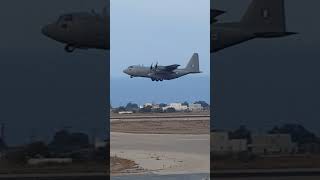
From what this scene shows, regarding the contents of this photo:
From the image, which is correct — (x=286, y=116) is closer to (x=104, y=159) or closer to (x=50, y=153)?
(x=104, y=159)

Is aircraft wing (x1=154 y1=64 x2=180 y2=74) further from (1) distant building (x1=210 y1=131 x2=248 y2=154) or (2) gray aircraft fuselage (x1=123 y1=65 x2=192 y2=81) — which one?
(1) distant building (x1=210 y1=131 x2=248 y2=154)

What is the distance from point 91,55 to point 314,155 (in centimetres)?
289

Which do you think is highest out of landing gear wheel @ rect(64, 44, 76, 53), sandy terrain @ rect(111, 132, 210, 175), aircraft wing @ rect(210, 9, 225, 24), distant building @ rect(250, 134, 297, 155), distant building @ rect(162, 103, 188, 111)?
aircraft wing @ rect(210, 9, 225, 24)

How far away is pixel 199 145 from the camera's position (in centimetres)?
1146

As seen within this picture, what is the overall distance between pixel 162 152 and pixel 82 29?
493 centimetres

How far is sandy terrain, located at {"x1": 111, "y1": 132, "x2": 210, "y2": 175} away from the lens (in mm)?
8922

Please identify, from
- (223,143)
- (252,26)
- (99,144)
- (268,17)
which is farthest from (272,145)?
(99,144)

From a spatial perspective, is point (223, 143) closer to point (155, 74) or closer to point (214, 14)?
point (214, 14)

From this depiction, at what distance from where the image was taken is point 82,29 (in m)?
7.07

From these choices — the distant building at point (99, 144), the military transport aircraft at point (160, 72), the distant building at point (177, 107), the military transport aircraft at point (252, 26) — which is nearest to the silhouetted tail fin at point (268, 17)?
the military transport aircraft at point (252, 26)

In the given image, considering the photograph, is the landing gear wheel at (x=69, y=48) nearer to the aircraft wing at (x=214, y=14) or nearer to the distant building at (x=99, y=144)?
the distant building at (x=99, y=144)

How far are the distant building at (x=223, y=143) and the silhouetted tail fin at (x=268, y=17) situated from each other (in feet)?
4.35

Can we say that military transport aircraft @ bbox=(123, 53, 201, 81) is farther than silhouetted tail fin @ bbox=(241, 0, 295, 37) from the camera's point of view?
Yes

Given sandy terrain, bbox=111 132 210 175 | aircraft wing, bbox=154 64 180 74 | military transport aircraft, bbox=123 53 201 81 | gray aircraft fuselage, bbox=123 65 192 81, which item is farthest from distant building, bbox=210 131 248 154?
aircraft wing, bbox=154 64 180 74
